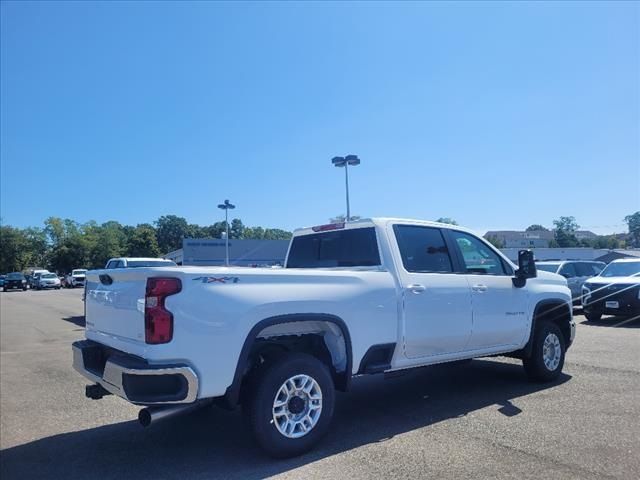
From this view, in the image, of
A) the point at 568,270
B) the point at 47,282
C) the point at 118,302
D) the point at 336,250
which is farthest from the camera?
the point at 47,282

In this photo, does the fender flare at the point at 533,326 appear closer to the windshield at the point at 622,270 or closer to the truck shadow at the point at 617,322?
the truck shadow at the point at 617,322

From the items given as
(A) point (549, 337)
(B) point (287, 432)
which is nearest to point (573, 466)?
(B) point (287, 432)

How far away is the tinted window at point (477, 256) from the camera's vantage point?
6.01 m

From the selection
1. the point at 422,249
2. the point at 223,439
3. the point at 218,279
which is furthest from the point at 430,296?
the point at 223,439

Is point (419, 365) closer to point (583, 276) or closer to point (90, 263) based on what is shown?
point (583, 276)

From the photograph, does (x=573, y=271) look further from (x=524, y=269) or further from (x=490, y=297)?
(x=490, y=297)

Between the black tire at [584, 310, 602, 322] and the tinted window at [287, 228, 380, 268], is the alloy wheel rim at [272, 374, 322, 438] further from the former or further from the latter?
the black tire at [584, 310, 602, 322]

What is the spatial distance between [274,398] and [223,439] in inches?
42.2

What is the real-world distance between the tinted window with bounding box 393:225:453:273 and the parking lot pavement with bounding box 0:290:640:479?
61.8 inches

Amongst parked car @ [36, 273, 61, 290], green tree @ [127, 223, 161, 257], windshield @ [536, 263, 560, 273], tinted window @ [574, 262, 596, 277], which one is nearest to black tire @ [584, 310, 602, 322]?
windshield @ [536, 263, 560, 273]

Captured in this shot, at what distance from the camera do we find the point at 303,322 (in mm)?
4516

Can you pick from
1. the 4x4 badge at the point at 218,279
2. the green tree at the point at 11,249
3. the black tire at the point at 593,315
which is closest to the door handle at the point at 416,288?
the 4x4 badge at the point at 218,279

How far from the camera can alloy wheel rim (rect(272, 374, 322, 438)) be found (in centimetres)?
420

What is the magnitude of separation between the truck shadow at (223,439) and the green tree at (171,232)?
136 metres
